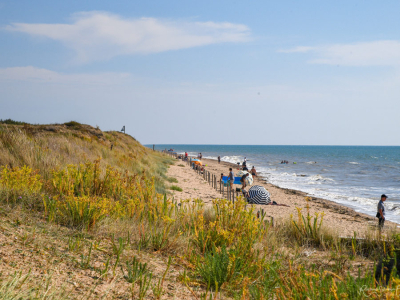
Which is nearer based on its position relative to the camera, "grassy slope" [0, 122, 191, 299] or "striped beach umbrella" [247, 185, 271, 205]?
"grassy slope" [0, 122, 191, 299]

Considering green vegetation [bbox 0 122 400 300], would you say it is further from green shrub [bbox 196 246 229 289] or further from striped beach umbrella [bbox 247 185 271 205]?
striped beach umbrella [bbox 247 185 271 205]

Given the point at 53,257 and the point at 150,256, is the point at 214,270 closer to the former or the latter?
the point at 150,256

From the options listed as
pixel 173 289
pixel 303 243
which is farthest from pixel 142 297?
pixel 303 243

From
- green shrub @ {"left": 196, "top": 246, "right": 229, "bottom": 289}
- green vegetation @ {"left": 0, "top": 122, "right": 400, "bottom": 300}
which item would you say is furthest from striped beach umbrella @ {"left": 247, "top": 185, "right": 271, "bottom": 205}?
green shrub @ {"left": 196, "top": 246, "right": 229, "bottom": 289}

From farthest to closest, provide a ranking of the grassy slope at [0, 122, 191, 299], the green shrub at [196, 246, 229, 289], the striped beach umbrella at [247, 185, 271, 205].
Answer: the striped beach umbrella at [247, 185, 271, 205] → the green shrub at [196, 246, 229, 289] → the grassy slope at [0, 122, 191, 299]

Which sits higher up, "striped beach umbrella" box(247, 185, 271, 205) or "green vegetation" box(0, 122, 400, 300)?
"green vegetation" box(0, 122, 400, 300)

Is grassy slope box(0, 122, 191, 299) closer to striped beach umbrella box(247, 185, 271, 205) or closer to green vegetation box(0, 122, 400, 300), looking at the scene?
green vegetation box(0, 122, 400, 300)

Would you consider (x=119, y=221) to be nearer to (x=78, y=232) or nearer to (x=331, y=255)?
(x=78, y=232)

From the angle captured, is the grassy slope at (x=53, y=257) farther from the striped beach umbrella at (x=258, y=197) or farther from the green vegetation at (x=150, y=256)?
the striped beach umbrella at (x=258, y=197)

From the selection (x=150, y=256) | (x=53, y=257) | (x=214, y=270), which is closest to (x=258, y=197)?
(x=150, y=256)

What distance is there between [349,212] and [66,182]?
1467cm

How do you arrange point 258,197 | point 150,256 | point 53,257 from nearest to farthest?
point 53,257 < point 150,256 < point 258,197

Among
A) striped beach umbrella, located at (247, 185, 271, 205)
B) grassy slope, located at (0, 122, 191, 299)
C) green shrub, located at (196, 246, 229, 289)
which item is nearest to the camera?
grassy slope, located at (0, 122, 191, 299)

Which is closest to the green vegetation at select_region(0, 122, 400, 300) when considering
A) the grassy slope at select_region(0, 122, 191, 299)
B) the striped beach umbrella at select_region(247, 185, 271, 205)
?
the grassy slope at select_region(0, 122, 191, 299)
